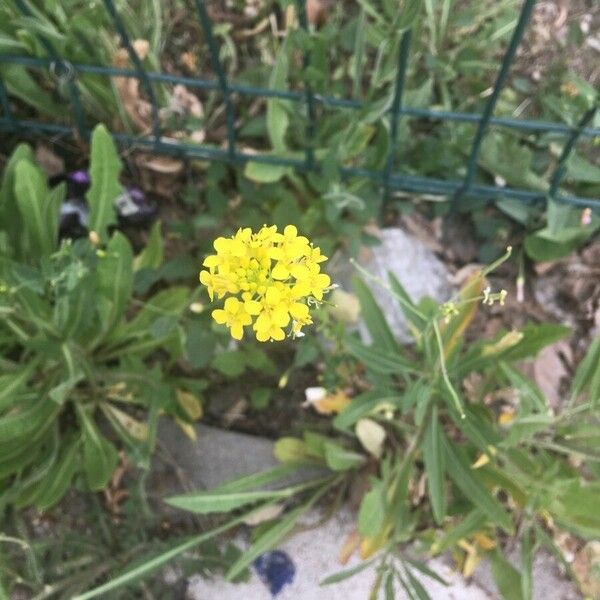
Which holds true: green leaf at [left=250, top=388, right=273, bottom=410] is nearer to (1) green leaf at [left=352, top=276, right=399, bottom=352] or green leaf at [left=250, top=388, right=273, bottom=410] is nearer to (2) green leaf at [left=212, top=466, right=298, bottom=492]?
(2) green leaf at [left=212, top=466, right=298, bottom=492]

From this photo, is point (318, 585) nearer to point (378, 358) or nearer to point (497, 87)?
point (378, 358)

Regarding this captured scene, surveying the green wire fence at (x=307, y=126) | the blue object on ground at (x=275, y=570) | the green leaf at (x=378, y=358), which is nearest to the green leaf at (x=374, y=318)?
the green leaf at (x=378, y=358)

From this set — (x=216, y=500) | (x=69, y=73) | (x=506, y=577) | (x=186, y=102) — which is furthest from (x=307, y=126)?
(x=506, y=577)

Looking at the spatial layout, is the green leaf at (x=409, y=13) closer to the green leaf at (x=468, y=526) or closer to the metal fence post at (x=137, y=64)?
the metal fence post at (x=137, y=64)

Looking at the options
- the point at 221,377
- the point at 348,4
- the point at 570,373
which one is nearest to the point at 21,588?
the point at 221,377

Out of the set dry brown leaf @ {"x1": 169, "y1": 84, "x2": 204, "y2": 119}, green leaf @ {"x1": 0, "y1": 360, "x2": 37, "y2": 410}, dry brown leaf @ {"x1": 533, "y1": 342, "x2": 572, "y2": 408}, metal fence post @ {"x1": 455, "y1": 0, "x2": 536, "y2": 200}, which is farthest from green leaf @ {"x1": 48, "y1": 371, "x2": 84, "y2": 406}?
dry brown leaf @ {"x1": 533, "y1": 342, "x2": 572, "y2": 408}

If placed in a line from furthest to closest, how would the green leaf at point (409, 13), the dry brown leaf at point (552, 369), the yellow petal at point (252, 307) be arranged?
the dry brown leaf at point (552, 369)
the green leaf at point (409, 13)
the yellow petal at point (252, 307)
